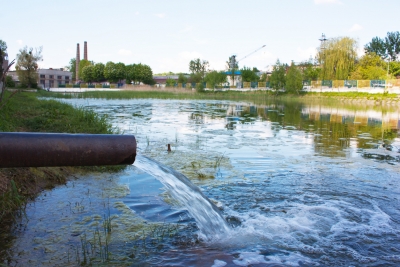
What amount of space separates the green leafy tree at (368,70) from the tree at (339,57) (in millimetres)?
1335

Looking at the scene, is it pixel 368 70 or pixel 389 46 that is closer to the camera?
pixel 368 70

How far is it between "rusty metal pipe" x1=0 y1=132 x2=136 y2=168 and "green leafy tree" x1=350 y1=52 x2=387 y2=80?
63.4 meters

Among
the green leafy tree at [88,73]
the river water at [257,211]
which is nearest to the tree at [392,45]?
the green leafy tree at [88,73]

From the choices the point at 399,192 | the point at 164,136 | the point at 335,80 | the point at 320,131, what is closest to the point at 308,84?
the point at 335,80

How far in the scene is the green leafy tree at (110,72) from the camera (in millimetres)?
88312

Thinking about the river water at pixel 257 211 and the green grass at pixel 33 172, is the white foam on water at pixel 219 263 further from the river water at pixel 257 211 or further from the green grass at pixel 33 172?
the green grass at pixel 33 172

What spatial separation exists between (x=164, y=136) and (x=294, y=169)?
5.45m

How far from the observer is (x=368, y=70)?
2437 inches

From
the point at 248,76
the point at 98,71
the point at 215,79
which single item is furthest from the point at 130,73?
the point at 248,76

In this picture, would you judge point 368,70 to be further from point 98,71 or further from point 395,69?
point 98,71

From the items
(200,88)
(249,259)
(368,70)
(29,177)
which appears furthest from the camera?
(200,88)

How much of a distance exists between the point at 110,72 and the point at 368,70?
54430 millimetres

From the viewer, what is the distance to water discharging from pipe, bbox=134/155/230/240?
454 centimetres

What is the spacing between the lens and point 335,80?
2340 inches
